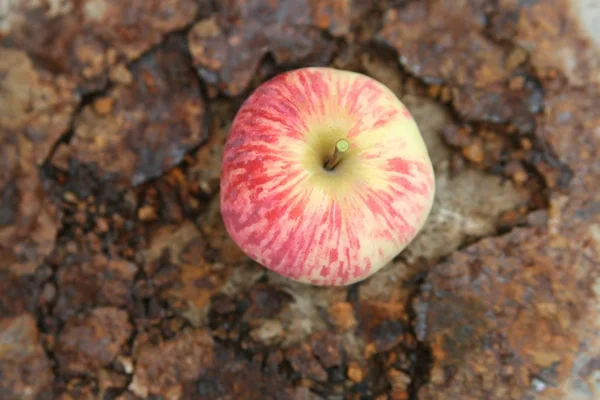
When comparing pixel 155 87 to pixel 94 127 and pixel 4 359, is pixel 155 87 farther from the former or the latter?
pixel 4 359

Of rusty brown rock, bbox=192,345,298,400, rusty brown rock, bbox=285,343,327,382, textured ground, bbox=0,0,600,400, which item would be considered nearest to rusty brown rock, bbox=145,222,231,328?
textured ground, bbox=0,0,600,400

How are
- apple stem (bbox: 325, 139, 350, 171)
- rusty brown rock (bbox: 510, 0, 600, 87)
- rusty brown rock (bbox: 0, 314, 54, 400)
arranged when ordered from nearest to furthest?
apple stem (bbox: 325, 139, 350, 171) < rusty brown rock (bbox: 0, 314, 54, 400) < rusty brown rock (bbox: 510, 0, 600, 87)

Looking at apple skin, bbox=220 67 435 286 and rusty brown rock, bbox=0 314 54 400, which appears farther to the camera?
rusty brown rock, bbox=0 314 54 400

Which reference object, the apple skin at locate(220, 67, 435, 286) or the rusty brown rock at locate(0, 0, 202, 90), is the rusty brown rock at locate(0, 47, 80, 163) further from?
the apple skin at locate(220, 67, 435, 286)

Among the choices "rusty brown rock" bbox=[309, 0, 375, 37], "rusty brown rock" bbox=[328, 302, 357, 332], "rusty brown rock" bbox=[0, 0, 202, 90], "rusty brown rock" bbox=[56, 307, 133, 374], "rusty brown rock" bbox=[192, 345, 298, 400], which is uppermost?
"rusty brown rock" bbox=[309, 0, 375, 37]

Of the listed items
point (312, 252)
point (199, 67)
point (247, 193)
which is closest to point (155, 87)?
point (199, 67)

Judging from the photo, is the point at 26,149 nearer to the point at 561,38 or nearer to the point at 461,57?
the point at 461,57

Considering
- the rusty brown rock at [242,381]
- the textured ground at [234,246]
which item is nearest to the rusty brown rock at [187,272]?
the textured ground at [234,246]

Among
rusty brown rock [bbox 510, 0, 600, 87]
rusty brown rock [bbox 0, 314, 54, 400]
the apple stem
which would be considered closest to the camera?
the apple stem
